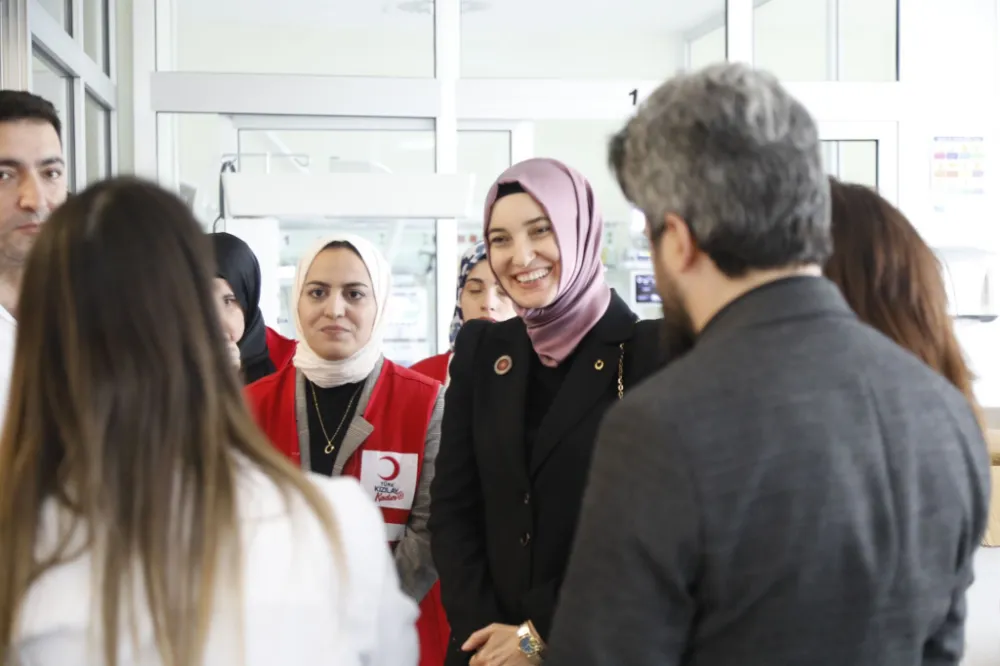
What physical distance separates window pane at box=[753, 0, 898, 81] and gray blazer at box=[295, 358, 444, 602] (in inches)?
161

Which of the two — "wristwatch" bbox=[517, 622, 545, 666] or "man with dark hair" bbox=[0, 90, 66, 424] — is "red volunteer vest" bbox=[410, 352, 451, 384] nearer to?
"man with dark hair" bbox=[0, 90, 66, 424]

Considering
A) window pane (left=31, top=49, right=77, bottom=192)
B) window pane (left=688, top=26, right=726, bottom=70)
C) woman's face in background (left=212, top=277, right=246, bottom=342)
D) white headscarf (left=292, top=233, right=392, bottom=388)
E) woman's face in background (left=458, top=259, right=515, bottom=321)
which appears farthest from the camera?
window pane (left=688, top=26, right=726, bottom=70)

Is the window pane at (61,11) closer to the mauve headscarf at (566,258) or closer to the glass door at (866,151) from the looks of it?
the mauve headscarf at (566,258)

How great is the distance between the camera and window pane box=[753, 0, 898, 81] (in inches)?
225

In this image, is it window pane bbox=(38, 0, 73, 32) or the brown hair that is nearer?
the brown hair

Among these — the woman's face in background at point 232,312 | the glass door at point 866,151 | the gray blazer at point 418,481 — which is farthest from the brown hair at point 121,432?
the glass door at point 866,151

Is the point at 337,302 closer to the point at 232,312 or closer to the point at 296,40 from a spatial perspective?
the point at 232,312

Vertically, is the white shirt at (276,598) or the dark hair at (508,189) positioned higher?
the dark hair at (508,189)

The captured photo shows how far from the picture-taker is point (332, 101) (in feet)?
17.4

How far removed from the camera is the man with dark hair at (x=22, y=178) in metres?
2.06

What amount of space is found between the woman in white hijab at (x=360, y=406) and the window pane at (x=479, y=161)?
9.38ft

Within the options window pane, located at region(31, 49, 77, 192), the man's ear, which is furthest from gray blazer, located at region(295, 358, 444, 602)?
window pane, located at region(31, 49, 77, 192)

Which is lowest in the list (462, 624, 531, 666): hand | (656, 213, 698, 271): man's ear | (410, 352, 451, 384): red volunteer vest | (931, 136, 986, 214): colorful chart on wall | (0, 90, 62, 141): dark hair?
(462, 624, 531, 666): hand

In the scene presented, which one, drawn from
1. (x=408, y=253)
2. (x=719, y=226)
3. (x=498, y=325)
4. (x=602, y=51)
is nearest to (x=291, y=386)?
(x=498, y=325)
